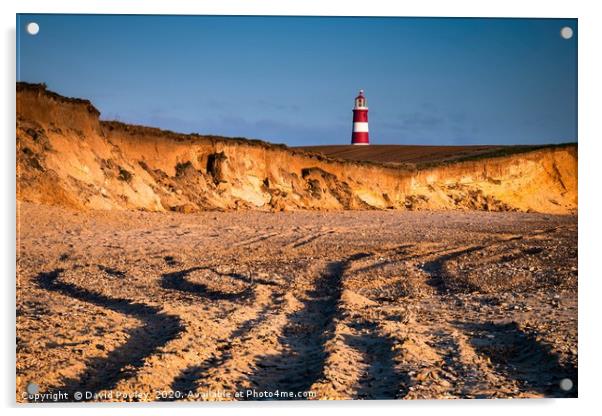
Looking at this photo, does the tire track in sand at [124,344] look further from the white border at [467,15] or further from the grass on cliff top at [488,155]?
the grass on cliff top at [488,155]

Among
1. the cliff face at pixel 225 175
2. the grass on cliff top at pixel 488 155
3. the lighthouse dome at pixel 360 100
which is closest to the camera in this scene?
the lighthouse dome at pixel 360 100

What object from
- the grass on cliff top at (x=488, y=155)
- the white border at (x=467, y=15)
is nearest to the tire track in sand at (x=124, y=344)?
the white border at (x=467, y=15)

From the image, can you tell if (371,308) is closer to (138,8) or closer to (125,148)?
(138,8)

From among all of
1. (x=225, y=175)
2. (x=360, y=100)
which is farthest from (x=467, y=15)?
(x=225, y=175)

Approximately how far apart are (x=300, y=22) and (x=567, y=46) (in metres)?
1.95

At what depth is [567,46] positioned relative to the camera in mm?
6660

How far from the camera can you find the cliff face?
1238 centimetres

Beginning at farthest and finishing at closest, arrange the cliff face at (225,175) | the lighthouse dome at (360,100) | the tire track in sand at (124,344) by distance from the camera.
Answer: the cliff face at (225,175)
the lighthouse dome at (360,100)
the tire track in sand at (124,344)

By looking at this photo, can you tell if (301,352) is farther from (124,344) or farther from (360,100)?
(360,100)

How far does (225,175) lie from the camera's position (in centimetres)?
1662

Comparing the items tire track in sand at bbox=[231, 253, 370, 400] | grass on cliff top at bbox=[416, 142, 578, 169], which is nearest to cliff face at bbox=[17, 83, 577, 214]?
grass on cliff top at bbox=[416, 142, 578, 169]

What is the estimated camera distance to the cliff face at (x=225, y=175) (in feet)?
40.6

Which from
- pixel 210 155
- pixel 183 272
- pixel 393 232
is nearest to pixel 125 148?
pixel 210 155

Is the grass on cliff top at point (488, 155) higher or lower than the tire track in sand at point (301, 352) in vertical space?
higher
